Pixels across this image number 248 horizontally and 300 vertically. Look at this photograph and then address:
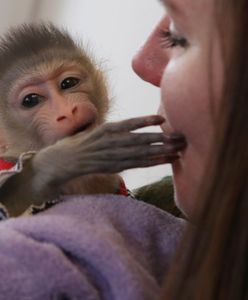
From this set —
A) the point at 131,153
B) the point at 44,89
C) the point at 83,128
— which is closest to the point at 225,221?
the point at 131,153

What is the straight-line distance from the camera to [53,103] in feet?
3.20

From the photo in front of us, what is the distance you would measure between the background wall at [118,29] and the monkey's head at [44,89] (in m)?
0.45

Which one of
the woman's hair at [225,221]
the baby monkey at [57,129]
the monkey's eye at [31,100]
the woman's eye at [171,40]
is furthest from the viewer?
the monkey's eye at [31,100]

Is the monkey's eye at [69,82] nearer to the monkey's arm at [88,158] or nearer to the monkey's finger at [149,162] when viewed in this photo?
the monkey's arm at [88,158]

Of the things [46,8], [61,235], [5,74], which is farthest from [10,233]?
[46,8]

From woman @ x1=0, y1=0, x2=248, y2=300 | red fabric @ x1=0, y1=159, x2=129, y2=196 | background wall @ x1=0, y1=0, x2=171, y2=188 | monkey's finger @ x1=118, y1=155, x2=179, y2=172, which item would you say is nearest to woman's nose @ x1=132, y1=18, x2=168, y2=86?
woman @ x1=0, y1=0, x2=248, y2=300

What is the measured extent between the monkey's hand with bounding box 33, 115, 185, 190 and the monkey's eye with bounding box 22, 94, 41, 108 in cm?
16

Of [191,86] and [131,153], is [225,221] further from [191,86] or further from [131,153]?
[131,153]

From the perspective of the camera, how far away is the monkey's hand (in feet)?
2.25

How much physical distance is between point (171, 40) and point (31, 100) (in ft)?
1.44

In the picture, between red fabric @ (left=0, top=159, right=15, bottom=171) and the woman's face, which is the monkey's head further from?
the woman's face

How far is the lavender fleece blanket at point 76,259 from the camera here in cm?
55

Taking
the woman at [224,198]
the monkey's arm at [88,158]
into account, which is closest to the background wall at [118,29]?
the monkey's arm at [88,158]

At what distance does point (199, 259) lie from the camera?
0.47 metres
